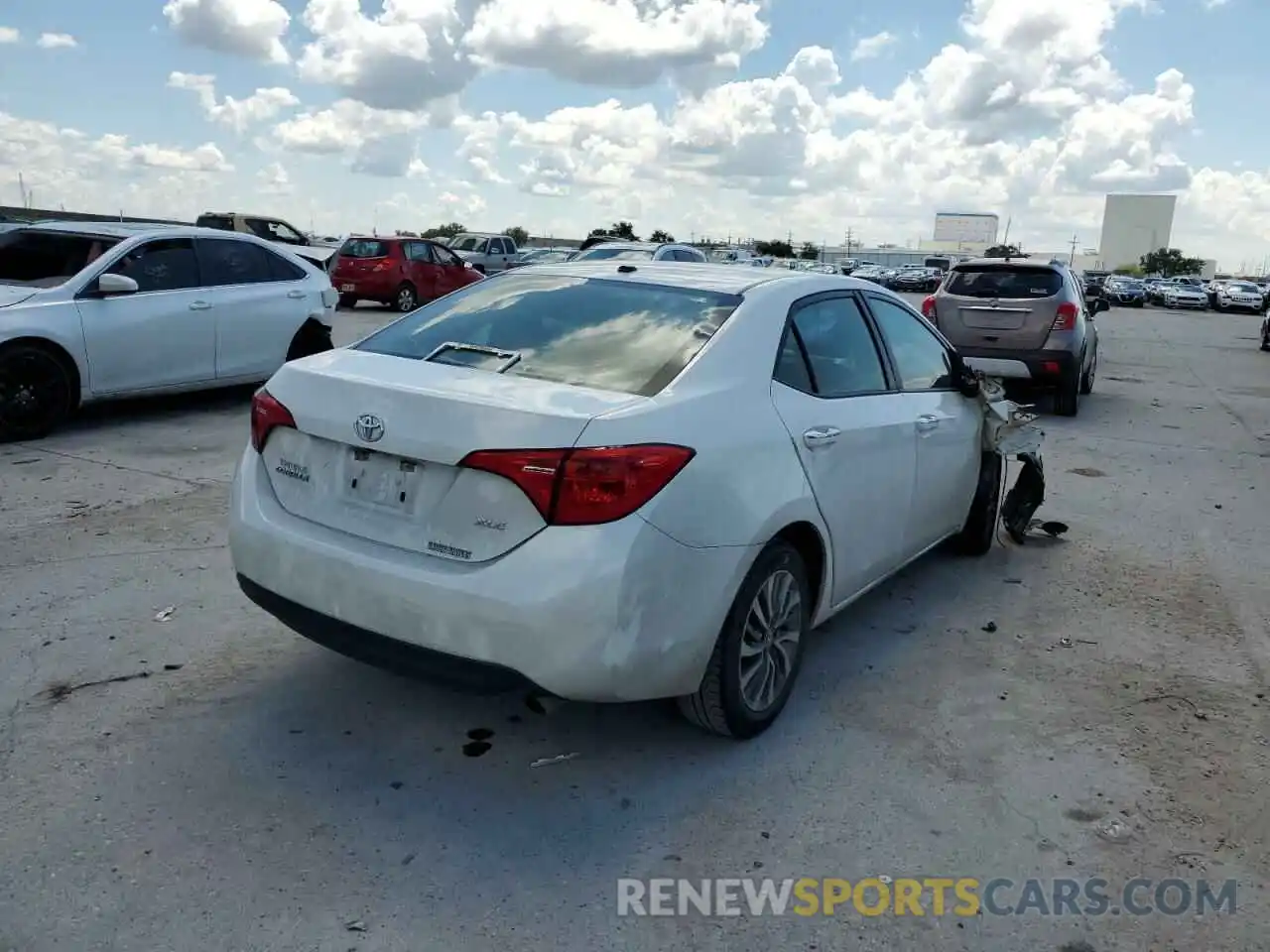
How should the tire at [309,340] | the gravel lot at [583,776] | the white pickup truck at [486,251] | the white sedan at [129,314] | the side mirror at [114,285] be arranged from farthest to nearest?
1. the white pickup truck at [486,251]
2. the tire at [309,340]
3. the side mirror at [114,285]
4. the white sedan at [129,314]
5. the gravel lot at [583,776]

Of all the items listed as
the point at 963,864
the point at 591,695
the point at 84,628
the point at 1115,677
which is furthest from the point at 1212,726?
the point at 84,628

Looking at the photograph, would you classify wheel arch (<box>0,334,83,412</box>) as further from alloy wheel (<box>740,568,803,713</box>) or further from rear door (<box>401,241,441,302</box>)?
rear door (<box>401,241,441,302</box>)

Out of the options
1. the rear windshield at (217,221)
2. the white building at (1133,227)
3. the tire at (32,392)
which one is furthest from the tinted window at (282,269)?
the white building at (1133,227)

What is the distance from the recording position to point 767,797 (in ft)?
10.8

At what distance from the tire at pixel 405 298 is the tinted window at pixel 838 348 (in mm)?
18064

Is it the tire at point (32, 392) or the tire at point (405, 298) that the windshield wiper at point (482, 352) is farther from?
the tire at point (405, 298)

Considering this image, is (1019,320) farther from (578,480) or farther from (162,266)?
(578,480)

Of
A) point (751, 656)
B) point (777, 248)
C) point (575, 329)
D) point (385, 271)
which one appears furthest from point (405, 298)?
point (777, 248)

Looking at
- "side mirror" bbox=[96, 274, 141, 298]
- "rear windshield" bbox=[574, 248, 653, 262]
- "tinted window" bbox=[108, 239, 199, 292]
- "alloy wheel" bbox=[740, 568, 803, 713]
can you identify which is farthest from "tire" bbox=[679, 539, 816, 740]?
"rear windshield" bbox=[574, 248, 653, 262]

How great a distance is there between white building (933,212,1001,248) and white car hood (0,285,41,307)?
142 m

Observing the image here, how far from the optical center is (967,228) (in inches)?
5581

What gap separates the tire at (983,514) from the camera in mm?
5676

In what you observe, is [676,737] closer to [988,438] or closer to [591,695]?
[591,695]

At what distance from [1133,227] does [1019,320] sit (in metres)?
159
